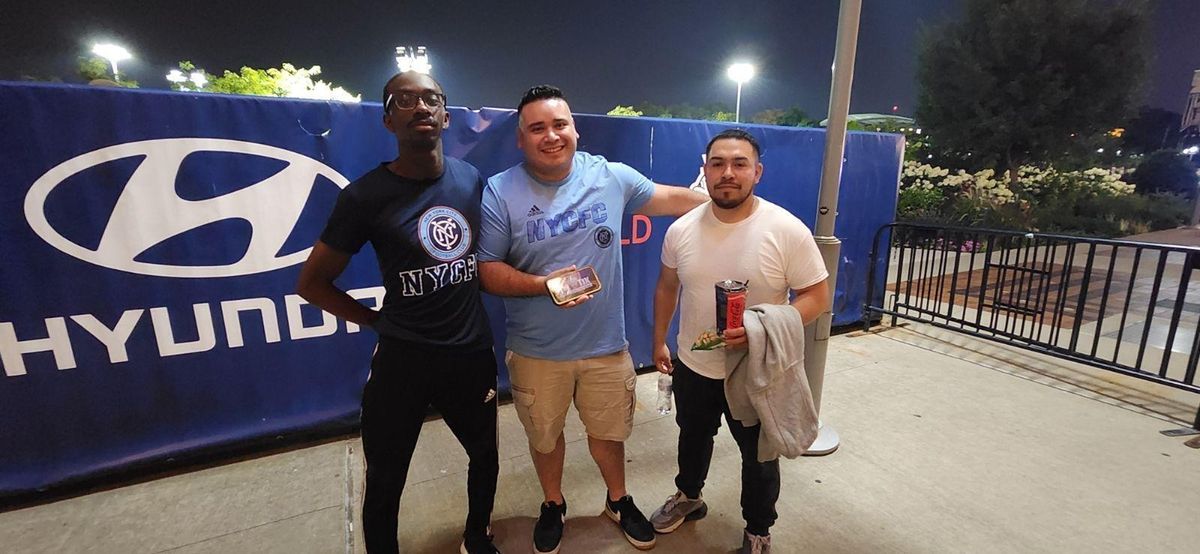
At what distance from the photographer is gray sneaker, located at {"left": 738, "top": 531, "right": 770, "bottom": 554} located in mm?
2262

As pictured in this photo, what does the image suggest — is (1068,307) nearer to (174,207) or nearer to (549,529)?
(549,529)

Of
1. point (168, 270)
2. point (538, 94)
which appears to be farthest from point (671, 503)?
point (168, 270)

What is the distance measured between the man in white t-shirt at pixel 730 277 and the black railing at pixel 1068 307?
2.97 metres

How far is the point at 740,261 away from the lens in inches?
80.4

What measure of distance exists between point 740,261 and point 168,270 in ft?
9.47

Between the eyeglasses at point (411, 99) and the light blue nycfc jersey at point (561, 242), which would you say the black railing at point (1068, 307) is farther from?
the eyeglasses at point (411, 99)

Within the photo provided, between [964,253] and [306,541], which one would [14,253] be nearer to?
[306,541]

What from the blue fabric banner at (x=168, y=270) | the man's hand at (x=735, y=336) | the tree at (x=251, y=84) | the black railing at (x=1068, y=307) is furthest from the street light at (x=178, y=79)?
the man's hand at (x=735, y=336)

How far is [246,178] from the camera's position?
2830 mm

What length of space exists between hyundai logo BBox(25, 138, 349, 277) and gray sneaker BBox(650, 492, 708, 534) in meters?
2.40

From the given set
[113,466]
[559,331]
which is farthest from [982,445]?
[113,466]

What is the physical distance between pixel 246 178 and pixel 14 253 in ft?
3.35

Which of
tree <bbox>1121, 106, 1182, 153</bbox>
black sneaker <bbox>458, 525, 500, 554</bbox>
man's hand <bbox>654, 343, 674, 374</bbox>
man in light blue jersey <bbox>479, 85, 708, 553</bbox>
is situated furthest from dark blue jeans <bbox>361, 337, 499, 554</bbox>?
tree <bbox>1121, 106, 1182, 153</bbox>

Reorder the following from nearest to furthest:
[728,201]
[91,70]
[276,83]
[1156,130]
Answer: [728,201], [276,83], [91,70], [1156,130]
